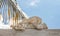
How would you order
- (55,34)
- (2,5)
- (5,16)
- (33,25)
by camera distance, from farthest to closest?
(2,5), (5,16), (33,25), (55,34)

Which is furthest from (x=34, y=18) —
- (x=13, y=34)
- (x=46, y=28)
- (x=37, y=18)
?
(x=13, y=34)

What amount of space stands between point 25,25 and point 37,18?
18 cm

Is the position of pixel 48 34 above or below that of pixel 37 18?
below

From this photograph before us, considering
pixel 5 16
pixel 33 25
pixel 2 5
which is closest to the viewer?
pixel 33 25

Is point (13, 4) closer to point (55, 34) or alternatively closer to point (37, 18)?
point (37, 18)

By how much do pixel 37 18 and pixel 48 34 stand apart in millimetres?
269

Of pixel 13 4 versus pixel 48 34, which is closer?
pixel 48 34

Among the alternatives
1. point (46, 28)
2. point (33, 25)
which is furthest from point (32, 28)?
point (46, 28)

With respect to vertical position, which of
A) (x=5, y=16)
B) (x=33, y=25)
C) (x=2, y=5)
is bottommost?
(x=33, y=25)

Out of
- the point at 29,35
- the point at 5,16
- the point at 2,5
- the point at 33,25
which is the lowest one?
the point at 29,35

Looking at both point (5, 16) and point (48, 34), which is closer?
point (48, 34)

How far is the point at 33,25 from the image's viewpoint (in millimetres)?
1883

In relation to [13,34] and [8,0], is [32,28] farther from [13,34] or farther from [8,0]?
[8,0]

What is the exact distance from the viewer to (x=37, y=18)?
1.93 meters
